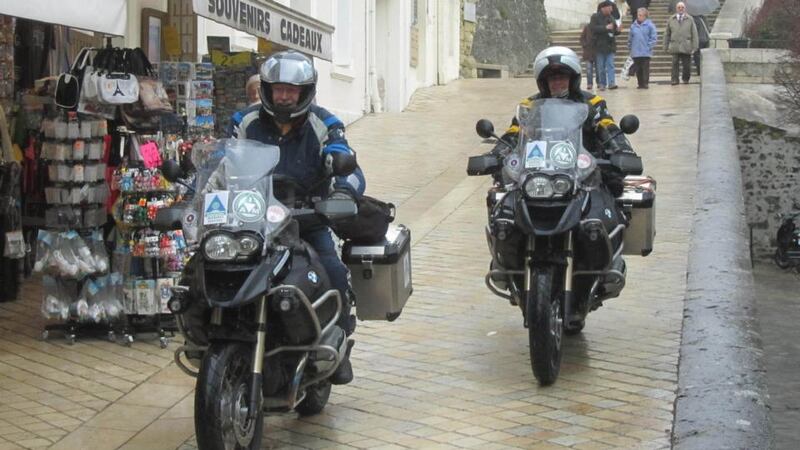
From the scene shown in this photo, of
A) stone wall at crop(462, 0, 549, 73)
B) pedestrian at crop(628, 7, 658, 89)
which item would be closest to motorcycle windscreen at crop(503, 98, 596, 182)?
pedestrian at crop(628, 7, 658, 89)

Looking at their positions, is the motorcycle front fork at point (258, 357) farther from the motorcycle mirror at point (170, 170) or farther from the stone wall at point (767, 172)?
the stone wall at point (767, 172)

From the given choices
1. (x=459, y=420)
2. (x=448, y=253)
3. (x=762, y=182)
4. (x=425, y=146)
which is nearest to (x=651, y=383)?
(x=459, y=420)

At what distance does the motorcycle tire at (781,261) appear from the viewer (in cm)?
2409

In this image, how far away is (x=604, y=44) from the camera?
26062mm

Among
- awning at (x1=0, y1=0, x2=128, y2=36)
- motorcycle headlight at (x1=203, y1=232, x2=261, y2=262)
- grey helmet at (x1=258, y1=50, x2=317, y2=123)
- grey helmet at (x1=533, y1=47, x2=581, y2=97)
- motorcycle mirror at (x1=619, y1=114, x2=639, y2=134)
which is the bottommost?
motorcycle headlight at (x1=203, y1=232, x2=261, y2=262)

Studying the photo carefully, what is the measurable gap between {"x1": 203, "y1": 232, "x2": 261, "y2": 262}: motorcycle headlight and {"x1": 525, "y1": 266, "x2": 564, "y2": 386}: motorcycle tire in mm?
1986

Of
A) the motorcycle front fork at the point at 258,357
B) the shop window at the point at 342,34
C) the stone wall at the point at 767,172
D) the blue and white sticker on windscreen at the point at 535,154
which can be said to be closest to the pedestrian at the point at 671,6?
the stone wall at the point at 767,172

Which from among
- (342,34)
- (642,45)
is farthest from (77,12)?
(642,45)

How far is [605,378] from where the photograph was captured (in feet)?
26.3

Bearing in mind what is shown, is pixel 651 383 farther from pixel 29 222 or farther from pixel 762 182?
pixel 762 182

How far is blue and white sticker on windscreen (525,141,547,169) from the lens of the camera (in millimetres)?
7848

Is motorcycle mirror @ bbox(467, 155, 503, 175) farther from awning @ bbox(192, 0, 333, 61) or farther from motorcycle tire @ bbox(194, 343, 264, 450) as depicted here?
motorcycle tire @ bbox(194, 343, 264, 450)

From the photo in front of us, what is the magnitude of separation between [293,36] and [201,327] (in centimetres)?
442

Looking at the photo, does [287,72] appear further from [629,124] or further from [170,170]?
[629,124]
